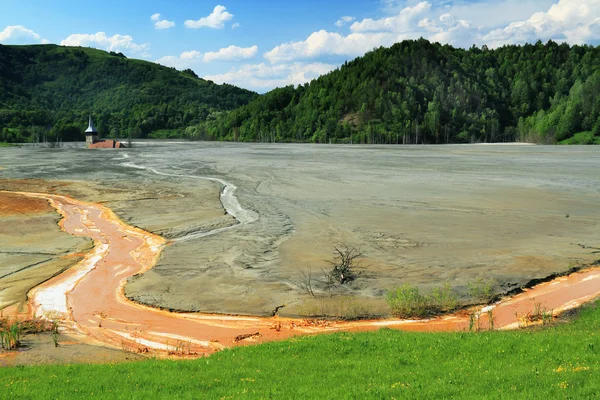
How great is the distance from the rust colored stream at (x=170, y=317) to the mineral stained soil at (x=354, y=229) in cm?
103

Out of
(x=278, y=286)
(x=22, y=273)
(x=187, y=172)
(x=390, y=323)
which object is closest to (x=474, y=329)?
(x=390, y=323)

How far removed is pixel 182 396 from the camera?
1205cm

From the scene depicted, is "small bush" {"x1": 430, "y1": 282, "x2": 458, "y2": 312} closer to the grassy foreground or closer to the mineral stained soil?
the mineral stained soil

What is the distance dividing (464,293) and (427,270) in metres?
3.24

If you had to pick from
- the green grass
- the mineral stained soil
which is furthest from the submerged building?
the green grass

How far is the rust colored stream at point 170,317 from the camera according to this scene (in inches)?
799

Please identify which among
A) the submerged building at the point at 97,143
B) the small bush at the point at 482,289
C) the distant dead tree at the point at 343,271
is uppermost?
the submerged building at the point at 97,143

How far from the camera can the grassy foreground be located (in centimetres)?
1167

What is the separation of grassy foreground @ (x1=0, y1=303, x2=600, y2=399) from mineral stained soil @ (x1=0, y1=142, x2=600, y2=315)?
7042mm

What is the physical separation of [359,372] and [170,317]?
1152 centimetres

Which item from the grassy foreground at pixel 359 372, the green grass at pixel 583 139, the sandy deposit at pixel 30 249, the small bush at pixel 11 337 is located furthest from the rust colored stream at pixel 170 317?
the green grass at pixel 583 139

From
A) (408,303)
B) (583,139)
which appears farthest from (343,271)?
(583,139)

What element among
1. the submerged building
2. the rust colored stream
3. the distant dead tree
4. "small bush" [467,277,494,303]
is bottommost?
the rust colored stream

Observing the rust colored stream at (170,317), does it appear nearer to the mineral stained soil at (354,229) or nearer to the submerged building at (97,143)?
the mineral stained soil at (354,229)
